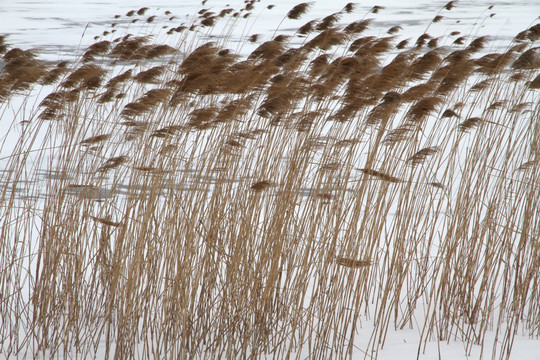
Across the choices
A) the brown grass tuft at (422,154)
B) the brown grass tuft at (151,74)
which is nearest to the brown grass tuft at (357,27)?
the brown grass tuft at (422,154)

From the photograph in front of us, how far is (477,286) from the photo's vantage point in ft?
12.0

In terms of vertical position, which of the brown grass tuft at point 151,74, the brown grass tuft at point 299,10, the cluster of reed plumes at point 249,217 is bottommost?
the cluster of reed plumes at point 249,217

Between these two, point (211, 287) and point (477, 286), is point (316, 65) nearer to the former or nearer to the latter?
point (211, 287)

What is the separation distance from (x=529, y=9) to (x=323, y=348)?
18959 mm

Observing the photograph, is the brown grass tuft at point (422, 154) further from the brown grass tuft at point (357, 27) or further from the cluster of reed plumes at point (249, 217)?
the brown grass tuft at point (357, 27)

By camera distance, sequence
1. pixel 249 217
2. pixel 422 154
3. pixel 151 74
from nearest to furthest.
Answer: pixel 422 154
pixel 249 217
pixel 151 74

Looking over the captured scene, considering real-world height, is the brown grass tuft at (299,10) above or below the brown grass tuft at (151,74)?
above

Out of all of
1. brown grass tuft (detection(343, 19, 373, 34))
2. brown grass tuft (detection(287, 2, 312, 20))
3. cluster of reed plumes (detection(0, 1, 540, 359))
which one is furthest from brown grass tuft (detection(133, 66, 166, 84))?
brown grass tuft (detection(343, 19, 373, 34))

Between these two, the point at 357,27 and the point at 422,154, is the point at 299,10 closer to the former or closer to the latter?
the point at 357,27

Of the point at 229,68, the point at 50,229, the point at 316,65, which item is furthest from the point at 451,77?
the point at 50,229

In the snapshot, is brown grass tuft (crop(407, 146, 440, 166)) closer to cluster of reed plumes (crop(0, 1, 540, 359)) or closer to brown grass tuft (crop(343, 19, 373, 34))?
cluster of reed plumes (crop(0, 1, 540, 359))

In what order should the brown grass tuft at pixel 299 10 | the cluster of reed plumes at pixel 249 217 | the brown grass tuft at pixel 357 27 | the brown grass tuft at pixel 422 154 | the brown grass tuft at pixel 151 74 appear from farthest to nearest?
the brown grass tuft at pixel 357 27 < the brown grass tuft at pixel 299 10 < the brown grass tuft at pixel 151 74 < the cluster of reed plumes at pixel 249 217 < the brown grass tuft at pixel 422 154

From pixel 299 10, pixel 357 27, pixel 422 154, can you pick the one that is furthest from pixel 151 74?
pixel 422 154

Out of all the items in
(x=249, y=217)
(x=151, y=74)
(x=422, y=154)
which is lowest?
(x=249, y=217)
